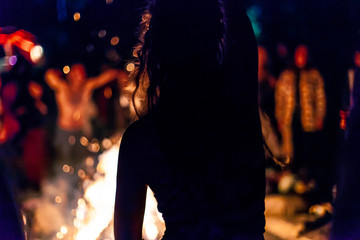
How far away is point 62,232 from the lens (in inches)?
118

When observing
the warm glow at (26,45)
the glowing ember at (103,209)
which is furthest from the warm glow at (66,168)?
the warm glow at (26,45)

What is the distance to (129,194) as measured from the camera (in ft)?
2.94

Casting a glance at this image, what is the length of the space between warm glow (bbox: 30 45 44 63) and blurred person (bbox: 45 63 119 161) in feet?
1.24

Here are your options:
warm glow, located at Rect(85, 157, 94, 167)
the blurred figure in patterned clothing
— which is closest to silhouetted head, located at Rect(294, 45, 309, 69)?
the blurred figure in patterned clothing

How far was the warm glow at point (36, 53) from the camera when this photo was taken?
280 centimetres

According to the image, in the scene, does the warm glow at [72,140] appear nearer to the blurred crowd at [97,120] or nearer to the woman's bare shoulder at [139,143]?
the blurred crowd at [97,120]

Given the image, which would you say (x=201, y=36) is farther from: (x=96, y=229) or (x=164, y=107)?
(x=96, y=229)

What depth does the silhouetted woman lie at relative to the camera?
2.90 ft

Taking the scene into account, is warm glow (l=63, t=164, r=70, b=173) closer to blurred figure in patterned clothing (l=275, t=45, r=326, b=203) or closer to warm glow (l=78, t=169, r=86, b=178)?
warm glow (l=78, t=169, r=86, b=178)

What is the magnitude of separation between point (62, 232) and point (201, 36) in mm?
2671

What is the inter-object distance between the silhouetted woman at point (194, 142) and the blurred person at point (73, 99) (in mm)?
Result: 2584

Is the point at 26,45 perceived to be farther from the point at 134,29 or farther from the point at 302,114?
the point at 302,114

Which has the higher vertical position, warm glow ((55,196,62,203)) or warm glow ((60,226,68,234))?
warm glow ((55,196,62,203))

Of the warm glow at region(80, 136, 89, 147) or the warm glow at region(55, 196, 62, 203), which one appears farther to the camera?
the warm glow at region(80, 136, 89, 147)
